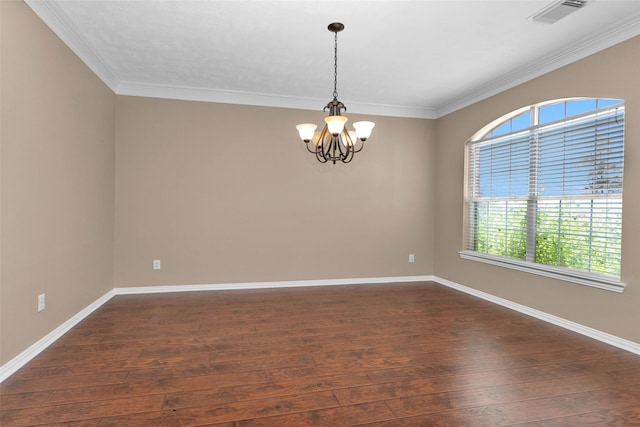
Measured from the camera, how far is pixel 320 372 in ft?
7.90

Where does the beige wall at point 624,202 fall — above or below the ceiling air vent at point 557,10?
below

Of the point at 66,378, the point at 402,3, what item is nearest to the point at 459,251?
the point at 402,3

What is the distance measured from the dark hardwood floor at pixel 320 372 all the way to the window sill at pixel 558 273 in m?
0.47

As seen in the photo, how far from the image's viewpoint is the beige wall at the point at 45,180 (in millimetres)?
2293

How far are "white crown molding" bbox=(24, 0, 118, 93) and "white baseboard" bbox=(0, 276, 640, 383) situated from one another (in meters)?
2.35

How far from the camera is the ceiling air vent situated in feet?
8.34

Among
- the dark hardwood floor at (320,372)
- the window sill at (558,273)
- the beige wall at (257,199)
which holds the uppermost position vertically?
the beige wall at (257,199)

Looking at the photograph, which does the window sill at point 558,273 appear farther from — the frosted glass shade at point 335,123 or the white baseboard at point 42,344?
the white baseboard at point 42,344

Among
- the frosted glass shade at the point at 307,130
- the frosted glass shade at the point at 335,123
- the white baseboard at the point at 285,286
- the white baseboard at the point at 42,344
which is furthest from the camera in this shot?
the frosted glass shade at the point at 307,130

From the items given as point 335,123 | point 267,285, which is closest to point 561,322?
point 335,123

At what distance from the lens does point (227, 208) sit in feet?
15.4

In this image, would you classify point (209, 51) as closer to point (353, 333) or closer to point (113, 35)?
point (113, 35)

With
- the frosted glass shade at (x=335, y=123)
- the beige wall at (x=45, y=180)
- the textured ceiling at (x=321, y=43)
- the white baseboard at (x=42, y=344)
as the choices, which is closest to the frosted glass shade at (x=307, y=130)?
the frosted glass shade at (x=335, y=123)

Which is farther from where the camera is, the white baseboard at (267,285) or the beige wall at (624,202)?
the white baseboard at (267,285)
